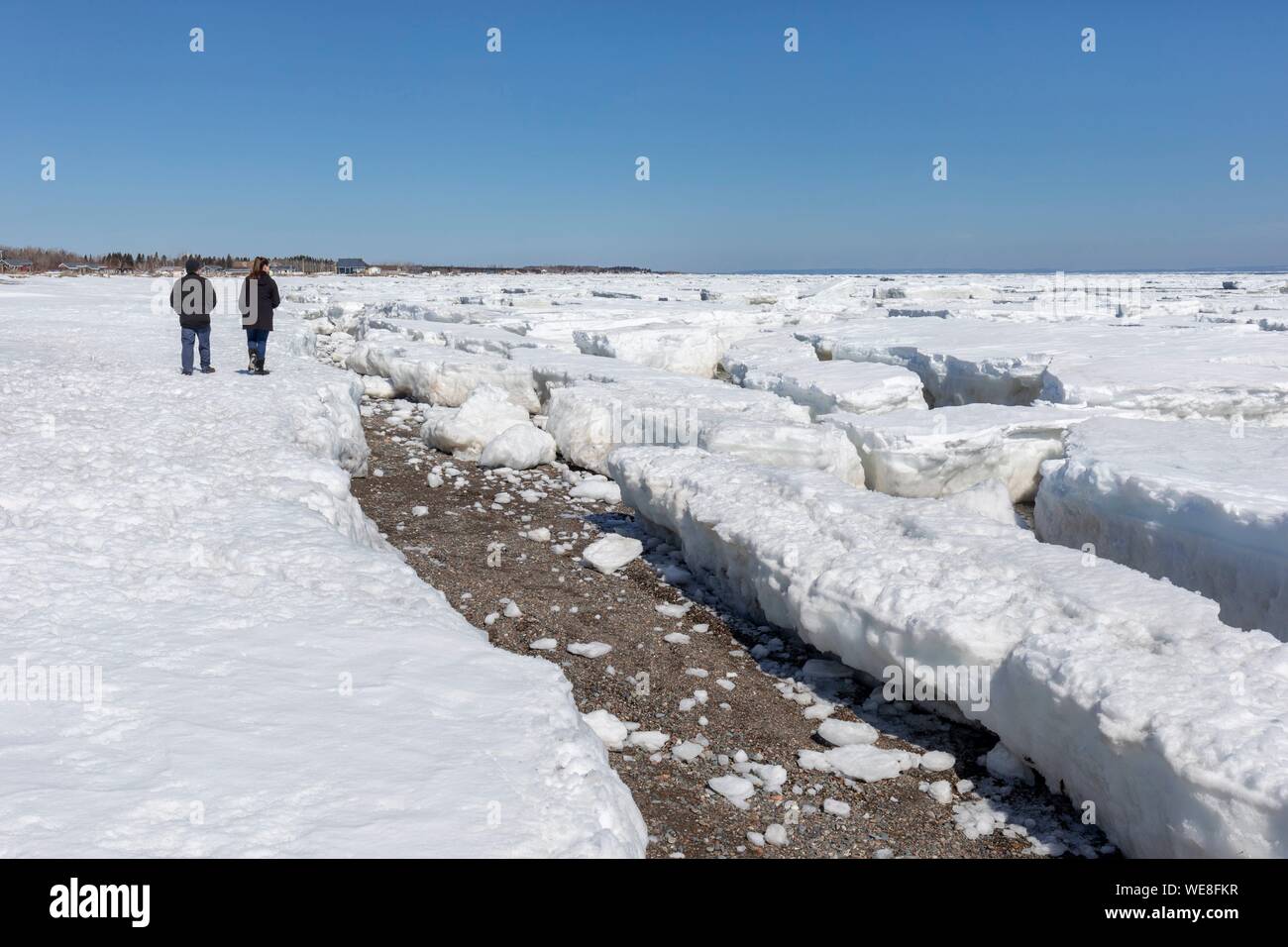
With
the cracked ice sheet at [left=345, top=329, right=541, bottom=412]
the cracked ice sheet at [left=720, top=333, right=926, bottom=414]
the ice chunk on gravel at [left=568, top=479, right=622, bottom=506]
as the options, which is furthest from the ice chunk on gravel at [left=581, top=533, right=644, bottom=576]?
the cracked ice sheet at [left=345, top=329, right=541, bottom=412]

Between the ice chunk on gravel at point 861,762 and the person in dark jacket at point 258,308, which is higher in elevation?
the person in dark jacket at point 258,308

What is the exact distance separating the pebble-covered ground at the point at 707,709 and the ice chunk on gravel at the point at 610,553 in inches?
2.6

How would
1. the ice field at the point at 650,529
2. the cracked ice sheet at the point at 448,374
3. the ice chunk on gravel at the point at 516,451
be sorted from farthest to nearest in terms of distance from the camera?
the cracked ice sheet at the point at 448,374
the ice chunk on gravel at the point at 516,451
the ice field at the point at 650,529

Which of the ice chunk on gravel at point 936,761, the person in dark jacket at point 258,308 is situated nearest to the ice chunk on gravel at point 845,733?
the ice chunk on gravel at point 936,761

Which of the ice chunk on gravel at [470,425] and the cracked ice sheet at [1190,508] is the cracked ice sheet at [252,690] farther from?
the cracked ice sheet at [1190,508]

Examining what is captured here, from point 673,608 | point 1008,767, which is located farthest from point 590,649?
point 1008,767

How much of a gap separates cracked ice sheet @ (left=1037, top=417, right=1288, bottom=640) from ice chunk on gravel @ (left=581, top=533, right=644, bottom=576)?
9.89 feet

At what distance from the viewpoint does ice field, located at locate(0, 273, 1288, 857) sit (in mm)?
2512

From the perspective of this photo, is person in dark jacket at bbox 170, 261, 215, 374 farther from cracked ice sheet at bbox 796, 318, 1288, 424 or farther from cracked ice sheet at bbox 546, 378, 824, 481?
cracked ice sheet at bbox 796, 318, 1288, 424

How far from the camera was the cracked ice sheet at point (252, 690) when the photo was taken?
7.51 feet

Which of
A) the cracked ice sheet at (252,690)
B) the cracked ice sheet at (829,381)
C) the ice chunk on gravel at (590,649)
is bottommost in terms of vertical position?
the ice chunk on gravel at (590,649)

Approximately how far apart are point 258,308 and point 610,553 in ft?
16.8

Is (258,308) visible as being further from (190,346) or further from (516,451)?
(516,451)
